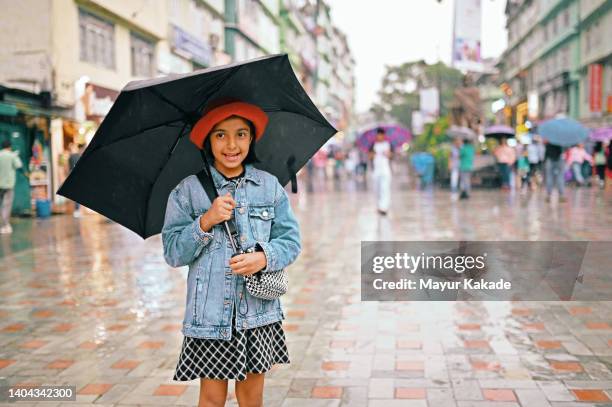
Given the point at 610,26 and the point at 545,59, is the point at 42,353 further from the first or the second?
the point at 545,59

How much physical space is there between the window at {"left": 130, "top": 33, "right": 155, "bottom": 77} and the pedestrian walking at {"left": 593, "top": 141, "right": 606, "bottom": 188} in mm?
15789

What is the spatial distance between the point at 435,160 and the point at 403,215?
39.7 ft

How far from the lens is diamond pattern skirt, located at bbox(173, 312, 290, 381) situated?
8.14ft

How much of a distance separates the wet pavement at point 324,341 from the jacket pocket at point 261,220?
135cm

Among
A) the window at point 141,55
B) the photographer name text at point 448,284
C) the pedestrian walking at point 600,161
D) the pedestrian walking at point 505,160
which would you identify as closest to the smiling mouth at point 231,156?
the photographer name text at point 448,284

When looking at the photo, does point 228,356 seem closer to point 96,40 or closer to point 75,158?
point 75,158

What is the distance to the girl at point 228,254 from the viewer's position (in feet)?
8.05

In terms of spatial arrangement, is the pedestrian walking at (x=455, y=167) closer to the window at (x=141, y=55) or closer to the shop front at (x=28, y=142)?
the shop front at (x=28, y=142)

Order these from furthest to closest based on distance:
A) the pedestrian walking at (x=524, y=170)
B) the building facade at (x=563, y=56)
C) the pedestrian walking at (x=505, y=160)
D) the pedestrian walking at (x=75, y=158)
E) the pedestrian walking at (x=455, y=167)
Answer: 1. the building facade at (x=563, y=56)
2. the pedestrian walking at (x=524, y=170)
3. the pedestrian walking at (x=505, y=160)
4. the pedestrian walking at (x=455, y=167)
5. the pedestrian walking at (x=75, y=158)

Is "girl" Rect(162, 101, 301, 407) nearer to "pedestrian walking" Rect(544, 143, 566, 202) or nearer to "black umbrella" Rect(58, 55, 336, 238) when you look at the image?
"black umbrella" Rect(58, 55, 336, 238)

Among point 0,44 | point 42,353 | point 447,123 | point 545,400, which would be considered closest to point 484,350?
point 545,400

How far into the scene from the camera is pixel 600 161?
24.7m

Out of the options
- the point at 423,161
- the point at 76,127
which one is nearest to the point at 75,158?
the point at 76,127

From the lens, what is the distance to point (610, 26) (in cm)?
2589
